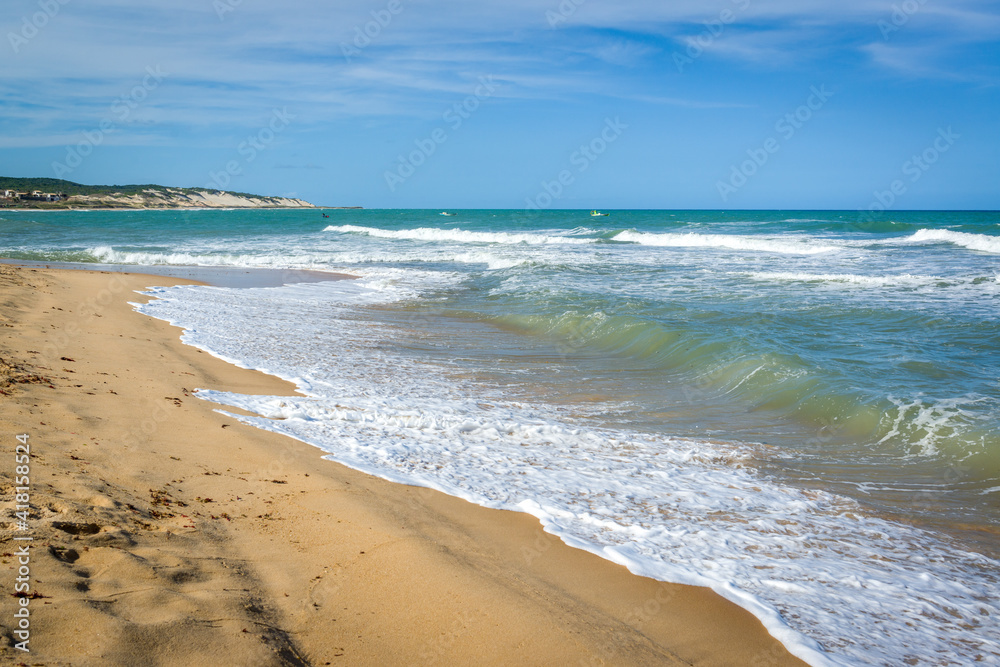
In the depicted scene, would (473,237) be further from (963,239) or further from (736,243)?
(963,239)

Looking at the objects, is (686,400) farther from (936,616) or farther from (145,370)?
(145,370)

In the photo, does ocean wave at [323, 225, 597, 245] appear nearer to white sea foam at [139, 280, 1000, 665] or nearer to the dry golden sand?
white sea foam at [139, 280, 1000, 665]

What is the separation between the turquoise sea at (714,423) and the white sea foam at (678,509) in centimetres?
2

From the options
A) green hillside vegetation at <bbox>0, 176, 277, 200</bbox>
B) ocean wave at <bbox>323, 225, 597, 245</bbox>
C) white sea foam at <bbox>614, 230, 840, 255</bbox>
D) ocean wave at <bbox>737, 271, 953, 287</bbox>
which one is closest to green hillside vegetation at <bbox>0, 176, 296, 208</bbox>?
green hillside vegetation at <bbox>0, 176, 277, 200</bbox>

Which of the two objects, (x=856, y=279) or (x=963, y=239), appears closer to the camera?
(x=856, y=279)

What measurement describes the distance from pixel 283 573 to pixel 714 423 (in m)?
4.64

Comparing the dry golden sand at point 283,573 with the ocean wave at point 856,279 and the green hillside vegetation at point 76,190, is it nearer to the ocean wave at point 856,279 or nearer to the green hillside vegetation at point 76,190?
the ocean wave at point 856,279

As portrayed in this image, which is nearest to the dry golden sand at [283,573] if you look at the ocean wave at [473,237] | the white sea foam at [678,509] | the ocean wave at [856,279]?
the white sea foam at [678,509]

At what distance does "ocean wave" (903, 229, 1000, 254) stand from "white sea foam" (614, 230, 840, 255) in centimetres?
579

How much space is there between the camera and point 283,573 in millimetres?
3018

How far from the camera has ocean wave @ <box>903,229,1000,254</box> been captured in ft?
92.9

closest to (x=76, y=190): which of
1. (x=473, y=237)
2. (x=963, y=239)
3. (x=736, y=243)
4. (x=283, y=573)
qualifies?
(x=473, y=237)

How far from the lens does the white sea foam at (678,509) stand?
3.13m

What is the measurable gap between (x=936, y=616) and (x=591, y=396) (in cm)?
421
